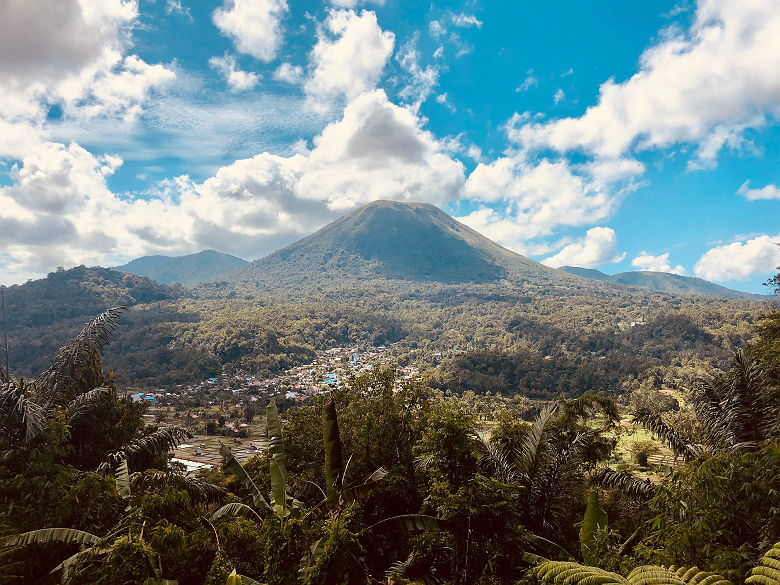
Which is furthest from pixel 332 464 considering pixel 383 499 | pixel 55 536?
pixel 55 536

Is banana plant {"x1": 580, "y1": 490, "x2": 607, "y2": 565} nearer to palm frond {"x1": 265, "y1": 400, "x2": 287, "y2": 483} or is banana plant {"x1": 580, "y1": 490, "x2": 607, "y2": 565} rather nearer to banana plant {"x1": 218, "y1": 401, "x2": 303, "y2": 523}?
banana plant {"x1": 218, "y1": 401, "x2": 303, "y2": 523}

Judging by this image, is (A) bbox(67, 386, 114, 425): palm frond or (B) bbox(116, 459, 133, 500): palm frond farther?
(A) bbox(67, 386, 114, 425): palm frond

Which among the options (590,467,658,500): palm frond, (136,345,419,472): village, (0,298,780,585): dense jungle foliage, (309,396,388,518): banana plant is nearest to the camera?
(0,298,780,585): dense jungle foliage

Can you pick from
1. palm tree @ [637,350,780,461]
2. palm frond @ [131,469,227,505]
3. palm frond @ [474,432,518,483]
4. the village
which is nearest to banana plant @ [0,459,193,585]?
palm frond @ [131,469,227,505]

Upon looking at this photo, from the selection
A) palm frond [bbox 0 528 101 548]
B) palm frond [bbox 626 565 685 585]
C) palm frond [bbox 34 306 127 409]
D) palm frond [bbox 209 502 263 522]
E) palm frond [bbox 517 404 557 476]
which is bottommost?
palm frond [bbox 209 502 263 522]

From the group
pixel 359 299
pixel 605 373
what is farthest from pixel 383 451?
pixel 359 299

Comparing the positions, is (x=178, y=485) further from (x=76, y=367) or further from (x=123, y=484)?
(x=76, y=367)
